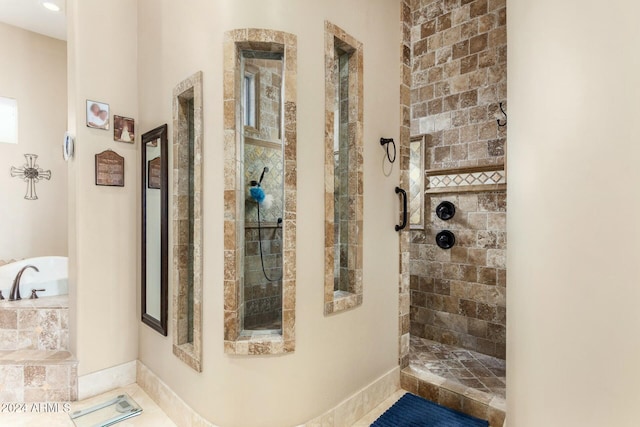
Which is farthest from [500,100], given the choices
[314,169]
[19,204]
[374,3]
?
[19,204]

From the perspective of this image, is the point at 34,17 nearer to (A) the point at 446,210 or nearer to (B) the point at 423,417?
(A) the point at 446,210

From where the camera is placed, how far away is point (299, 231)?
1.83 meters

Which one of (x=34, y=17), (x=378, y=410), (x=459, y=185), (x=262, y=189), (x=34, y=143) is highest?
(x=34, y=17)

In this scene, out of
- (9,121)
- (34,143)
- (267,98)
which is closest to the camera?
(267,98)

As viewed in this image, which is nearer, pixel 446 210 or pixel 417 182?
pixel 446 210

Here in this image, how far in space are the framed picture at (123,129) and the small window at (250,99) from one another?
3.90ft

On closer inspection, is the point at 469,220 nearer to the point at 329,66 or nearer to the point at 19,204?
the point at 329,66

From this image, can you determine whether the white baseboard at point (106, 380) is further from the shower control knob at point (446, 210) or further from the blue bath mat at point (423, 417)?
the shower control knob at point (446, 210)

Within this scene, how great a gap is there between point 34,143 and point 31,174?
0.40 metres

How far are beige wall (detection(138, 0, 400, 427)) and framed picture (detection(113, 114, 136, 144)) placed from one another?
352 millimetres

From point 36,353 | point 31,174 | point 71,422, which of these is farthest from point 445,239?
point 31,174

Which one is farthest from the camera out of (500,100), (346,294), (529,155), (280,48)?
(500,100)

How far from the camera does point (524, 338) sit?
1.13 meters

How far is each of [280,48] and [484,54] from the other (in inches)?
92.2
